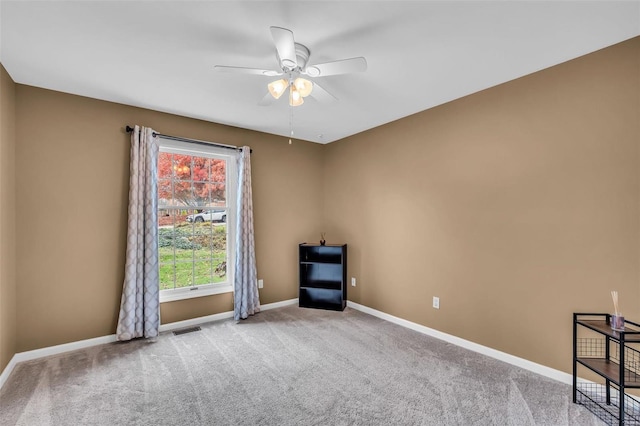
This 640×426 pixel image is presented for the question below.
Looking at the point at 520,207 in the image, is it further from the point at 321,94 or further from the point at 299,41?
the point at 299,41

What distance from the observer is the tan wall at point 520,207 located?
213 cm

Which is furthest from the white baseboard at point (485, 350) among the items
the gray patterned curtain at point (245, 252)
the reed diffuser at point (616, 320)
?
the gray patterned curtain at point (245, 252)

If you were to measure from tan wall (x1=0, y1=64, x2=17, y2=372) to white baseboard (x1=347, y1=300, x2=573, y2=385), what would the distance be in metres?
3.75

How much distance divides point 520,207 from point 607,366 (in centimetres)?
128

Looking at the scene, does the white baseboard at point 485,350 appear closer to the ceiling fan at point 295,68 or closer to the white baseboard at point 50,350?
the ceiling fan at point 295,68

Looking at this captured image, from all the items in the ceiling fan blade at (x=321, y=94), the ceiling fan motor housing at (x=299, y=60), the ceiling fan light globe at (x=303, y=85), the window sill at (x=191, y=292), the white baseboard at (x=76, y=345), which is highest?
the ceiling fan motor housing at (x=299, y=60)

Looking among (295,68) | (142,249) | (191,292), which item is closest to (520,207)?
(295,68)

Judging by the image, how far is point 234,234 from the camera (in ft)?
13.2

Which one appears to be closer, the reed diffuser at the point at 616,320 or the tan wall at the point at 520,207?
the reed diffuser at the point at 616,320

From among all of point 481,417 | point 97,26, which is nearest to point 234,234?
point 97,26

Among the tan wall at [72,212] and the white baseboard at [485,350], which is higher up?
the tan wall at [72,212]

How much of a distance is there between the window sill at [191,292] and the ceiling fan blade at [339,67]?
3.00 m

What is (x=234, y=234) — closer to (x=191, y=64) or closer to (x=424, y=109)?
(x=191, y=64)

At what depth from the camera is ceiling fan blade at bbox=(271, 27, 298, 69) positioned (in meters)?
1.61
